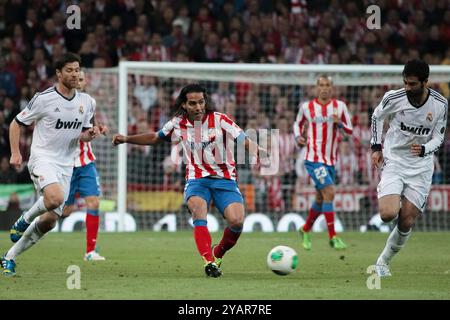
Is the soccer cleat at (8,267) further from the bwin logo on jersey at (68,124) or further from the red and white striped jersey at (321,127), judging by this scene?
the red and white striped jersey at (321,127)

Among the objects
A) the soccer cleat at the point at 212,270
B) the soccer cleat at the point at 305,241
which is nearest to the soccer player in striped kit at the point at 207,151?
the soccer cleat at the point at 212,270

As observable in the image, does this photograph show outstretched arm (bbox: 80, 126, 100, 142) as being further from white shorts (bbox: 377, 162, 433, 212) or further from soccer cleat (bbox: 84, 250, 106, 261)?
white shorts (bbox: 377, 162, 433, 212)

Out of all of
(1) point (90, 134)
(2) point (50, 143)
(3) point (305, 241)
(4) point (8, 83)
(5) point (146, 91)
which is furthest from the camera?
(4) point (8, 83)

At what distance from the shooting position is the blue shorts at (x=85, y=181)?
12688mm

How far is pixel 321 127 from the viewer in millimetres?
14992

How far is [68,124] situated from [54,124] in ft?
0.53

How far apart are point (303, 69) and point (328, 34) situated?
3.99m

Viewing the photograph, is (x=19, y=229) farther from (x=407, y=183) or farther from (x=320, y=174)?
(x=320, y=174)

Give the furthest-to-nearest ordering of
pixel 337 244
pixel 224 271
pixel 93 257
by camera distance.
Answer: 1. pixel 337 244
2. pixel 93 257
3. pixel 224 271

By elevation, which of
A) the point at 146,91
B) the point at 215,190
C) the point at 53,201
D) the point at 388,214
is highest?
the point at 146,91

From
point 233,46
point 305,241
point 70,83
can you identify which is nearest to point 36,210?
point 70,83

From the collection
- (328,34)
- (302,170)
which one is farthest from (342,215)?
(328,34)

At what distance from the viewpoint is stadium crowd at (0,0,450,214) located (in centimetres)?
1939

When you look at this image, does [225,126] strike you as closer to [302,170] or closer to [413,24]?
[302,170]
